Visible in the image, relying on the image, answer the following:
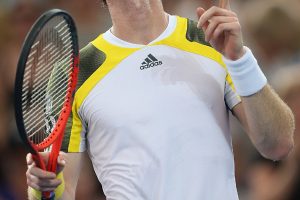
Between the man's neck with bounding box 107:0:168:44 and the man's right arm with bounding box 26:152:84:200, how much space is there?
20.6 inches

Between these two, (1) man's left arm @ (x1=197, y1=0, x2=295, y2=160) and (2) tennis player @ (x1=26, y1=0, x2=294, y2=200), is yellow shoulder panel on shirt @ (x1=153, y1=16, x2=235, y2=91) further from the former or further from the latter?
(1) man's left arm @ (x1=197, y1=0, x2=295, y2=160)

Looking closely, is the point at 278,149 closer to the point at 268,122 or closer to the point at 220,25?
the point at 268,122

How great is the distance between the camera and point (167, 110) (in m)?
3.10

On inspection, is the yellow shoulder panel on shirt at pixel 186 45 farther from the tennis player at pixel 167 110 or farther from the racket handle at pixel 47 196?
the racket handle at pixel 47 196

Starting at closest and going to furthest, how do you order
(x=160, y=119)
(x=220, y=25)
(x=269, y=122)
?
(x=220, y=25) < (x=269, y=122) < (x=160, y=119)

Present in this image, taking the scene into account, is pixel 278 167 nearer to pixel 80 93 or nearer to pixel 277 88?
pixel 277 88

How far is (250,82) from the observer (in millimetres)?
2959

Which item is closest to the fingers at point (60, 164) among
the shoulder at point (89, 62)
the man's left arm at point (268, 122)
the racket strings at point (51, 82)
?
the racket strings at point (51, 82)

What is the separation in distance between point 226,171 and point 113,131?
0.46 m

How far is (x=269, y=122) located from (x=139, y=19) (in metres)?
0.70

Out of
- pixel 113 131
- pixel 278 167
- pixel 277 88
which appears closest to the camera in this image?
pixel 113 131

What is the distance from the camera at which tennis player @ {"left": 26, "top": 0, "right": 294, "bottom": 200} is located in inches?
117

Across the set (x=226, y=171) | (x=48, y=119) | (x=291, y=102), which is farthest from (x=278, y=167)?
(x=48, y=119)

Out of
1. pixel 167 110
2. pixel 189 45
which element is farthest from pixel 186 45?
pixel 167 110
